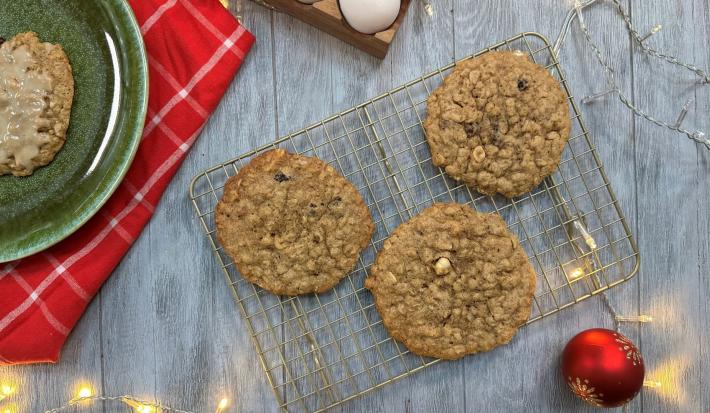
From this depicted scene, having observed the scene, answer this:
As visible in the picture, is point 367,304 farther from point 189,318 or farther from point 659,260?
point 659,260

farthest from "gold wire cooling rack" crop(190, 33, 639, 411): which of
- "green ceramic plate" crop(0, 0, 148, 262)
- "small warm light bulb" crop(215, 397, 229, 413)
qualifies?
"green ceramic plate" crop(0, 0, 148, 262)

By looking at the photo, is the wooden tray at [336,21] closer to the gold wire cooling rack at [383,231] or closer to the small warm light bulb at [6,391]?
the gold wire cooling rack at [383,231]

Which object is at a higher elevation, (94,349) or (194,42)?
(194,42)

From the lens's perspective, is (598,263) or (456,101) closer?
(456,101)

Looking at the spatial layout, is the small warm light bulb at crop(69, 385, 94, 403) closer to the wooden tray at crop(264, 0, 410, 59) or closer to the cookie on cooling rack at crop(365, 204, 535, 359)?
the cookie on cooling rack at crop(365, 204, 535, 359)

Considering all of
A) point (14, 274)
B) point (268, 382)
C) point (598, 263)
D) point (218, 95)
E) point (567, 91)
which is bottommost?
point (268, 382)

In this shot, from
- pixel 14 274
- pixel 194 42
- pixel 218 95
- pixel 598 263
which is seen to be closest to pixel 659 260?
pixel 598 263
